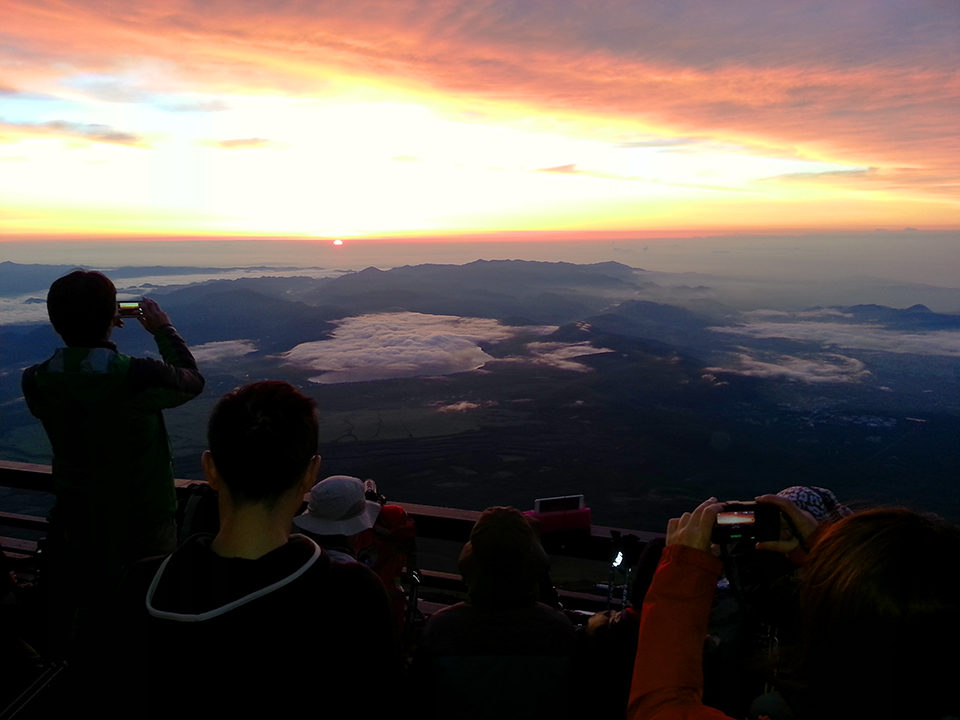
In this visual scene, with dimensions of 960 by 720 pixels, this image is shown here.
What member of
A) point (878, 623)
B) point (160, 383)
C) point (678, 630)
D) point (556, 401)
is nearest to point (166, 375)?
point (160, 383)

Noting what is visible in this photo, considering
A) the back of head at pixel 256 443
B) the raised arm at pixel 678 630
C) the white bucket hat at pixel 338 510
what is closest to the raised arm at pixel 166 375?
the white bucket hat at pixel 338 510

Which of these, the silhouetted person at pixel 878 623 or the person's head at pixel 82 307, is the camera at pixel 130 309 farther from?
the silhouetted person at pixel 878 623

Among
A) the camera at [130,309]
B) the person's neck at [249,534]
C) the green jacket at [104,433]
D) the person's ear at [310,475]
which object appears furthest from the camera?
the camera at [130,309]

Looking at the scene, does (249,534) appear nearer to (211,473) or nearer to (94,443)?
(211,473)

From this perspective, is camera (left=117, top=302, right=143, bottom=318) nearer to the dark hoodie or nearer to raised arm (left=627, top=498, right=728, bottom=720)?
the dark hoodie

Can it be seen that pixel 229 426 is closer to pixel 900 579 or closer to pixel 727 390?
pixel 900 579

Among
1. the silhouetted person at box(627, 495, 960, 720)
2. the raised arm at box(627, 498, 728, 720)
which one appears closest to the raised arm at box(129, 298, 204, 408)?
the raised arm at box(627, 498, 728, 720)

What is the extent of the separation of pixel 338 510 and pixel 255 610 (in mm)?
1352

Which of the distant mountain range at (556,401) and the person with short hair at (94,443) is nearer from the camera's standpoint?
the person with short hair at (94,443)

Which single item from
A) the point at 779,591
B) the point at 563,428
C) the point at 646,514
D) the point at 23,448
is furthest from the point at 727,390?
the point at 779,591

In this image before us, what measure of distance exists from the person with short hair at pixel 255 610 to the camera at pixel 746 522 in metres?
0.77

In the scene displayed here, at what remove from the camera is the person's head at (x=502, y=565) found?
1.99 meters

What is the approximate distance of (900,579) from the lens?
860 millimetres

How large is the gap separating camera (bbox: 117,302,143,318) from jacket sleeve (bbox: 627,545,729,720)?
250cm
